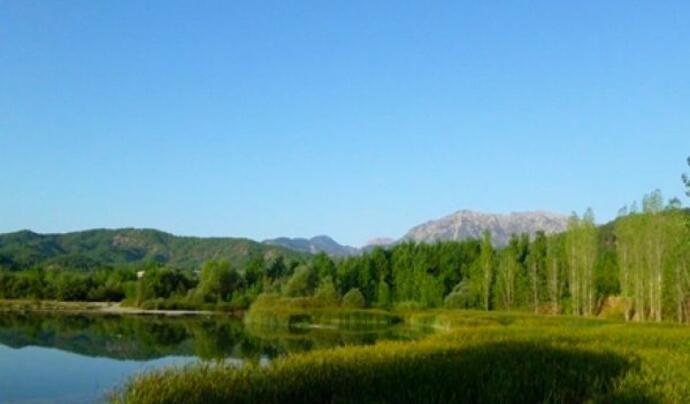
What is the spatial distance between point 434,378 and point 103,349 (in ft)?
102

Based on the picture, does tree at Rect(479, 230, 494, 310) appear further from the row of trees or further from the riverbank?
the riverbank

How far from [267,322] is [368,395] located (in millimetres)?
58374

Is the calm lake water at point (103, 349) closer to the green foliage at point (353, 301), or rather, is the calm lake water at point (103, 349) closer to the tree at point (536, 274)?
the green foliage at point (353, 301)

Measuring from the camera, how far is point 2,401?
77.2ft

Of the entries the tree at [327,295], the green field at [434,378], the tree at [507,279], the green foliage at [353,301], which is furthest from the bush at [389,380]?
the green foliage at [353,301]

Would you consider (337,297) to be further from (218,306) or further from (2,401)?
(2,401)

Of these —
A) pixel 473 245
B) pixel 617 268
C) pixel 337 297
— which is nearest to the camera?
→ pixel 617 268

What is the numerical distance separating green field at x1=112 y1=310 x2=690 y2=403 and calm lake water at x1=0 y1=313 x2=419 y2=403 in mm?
4347

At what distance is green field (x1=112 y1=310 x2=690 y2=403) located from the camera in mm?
15258

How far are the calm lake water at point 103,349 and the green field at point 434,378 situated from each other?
4347 mm

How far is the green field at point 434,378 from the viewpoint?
15258mm

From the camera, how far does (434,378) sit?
17297mm

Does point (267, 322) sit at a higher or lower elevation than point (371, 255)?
lower

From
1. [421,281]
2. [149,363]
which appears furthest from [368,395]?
[421,281]
